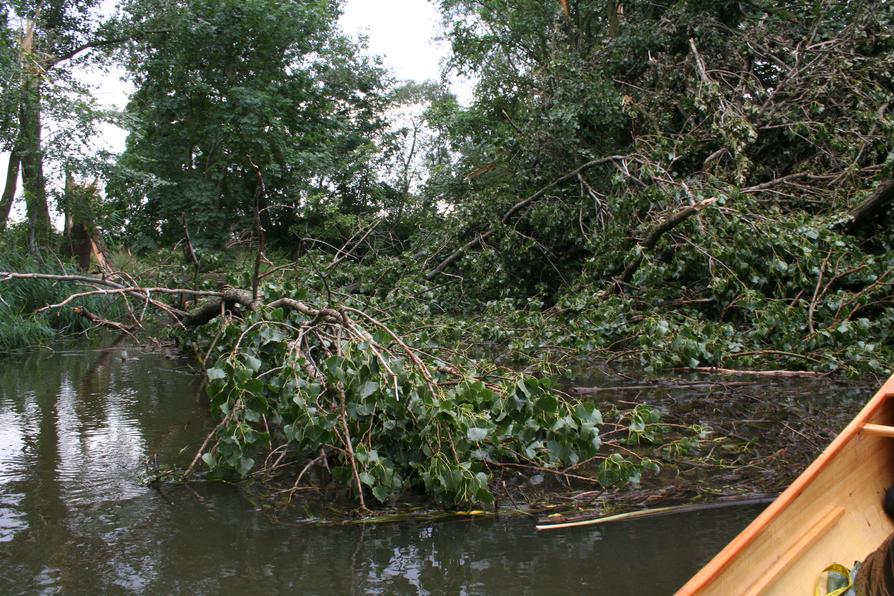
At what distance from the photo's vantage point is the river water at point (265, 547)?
2568mm

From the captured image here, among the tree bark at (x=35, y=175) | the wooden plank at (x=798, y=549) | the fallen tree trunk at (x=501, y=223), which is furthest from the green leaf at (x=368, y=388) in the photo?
the tree bark at (x=35, y=175)

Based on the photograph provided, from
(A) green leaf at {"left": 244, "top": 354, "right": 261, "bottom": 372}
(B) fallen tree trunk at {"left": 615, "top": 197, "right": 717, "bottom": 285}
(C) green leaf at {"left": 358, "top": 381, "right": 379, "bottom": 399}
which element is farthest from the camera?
(B) fallen tree trunk at {"left": 615, "top": 197, "right": 717, "bottom": 285}

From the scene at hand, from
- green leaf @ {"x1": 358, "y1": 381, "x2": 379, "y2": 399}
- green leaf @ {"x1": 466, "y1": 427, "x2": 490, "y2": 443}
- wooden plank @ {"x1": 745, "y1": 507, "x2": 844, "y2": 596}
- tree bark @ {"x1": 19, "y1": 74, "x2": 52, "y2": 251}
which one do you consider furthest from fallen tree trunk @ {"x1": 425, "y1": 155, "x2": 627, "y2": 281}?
tree bark @ {"x1": 19, "y1": 74, "x2": 52, "y2": 251}

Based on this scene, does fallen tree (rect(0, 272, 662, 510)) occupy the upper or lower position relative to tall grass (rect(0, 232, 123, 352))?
lower

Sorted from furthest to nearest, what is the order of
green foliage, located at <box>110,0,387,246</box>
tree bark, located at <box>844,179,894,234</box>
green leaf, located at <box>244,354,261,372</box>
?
green foliage, located at <box>110,0,387,246</box> → tree bark, located at <box>844,179,894,234</box> → green leaf, located at <box>244,354,261,372</box>

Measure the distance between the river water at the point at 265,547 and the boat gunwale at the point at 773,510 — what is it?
64 cm

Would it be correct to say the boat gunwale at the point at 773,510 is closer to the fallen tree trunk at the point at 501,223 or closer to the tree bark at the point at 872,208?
the tree bark at the point at 872,208

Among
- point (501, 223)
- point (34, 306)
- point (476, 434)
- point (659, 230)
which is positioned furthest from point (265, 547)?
point (34, 306)

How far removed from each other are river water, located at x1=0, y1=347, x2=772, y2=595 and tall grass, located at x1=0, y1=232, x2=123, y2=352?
4862 millimetres

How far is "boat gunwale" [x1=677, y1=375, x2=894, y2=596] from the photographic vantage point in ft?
5.45

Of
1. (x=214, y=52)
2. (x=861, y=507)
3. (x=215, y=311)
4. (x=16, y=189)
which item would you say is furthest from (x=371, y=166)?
(x=861, y=507)

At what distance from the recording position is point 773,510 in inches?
78.0

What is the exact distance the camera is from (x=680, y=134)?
7535 millimetres

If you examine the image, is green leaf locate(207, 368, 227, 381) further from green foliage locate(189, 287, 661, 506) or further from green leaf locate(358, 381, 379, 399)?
green leaf locate(358, 381, 379, 399)
